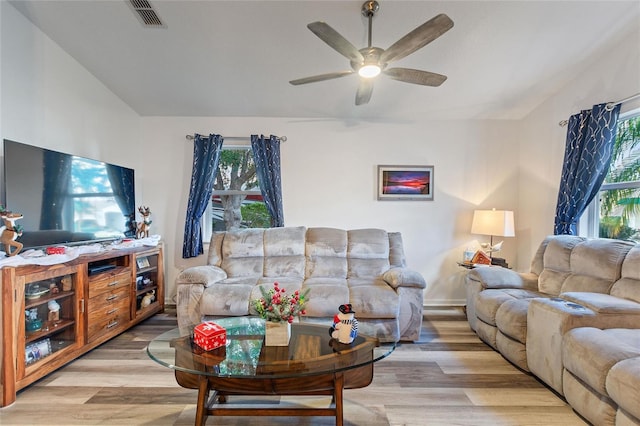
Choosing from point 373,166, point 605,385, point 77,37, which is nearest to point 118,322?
point 77,37

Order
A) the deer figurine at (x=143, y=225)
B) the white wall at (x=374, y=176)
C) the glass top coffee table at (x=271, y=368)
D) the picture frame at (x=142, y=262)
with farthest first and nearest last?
the white wall at (x=374, y=176)
the deer figurine at (x=143, y=225)
the picture frame at (x=142, y=262)
the glass top coffee table at (x=271, y=368)

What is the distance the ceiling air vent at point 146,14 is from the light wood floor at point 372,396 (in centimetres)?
275

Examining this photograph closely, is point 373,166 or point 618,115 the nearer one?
point 618,115

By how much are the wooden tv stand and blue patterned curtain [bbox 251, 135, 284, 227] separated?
145 cm

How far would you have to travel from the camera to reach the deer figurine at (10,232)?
1954 millimetres

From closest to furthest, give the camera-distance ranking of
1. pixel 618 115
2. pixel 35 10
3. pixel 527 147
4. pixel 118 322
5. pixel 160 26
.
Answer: pixel 35 10 < pixel 160 26 < pixel 618 115 < pixel 118 322 < pixel 527 147

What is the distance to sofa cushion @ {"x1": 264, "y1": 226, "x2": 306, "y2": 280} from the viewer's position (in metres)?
3.27

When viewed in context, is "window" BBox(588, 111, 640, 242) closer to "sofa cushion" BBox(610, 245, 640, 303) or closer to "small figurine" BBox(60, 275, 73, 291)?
"sofa cushion" BBox(610, 245, 640, 303)

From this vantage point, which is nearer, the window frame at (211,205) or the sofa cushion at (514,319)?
the sofa cushion at (514,319)

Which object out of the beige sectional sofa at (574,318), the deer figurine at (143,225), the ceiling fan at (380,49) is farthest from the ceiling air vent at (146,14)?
the beige sectional sofa at (574,318)

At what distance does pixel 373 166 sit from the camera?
396cm

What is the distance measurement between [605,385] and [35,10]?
175 inches

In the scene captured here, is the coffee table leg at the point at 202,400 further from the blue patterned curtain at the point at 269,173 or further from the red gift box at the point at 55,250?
the blue patterned curtain at the point at 269,173

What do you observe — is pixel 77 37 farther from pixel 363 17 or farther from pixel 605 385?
Result: pixel 605 385
